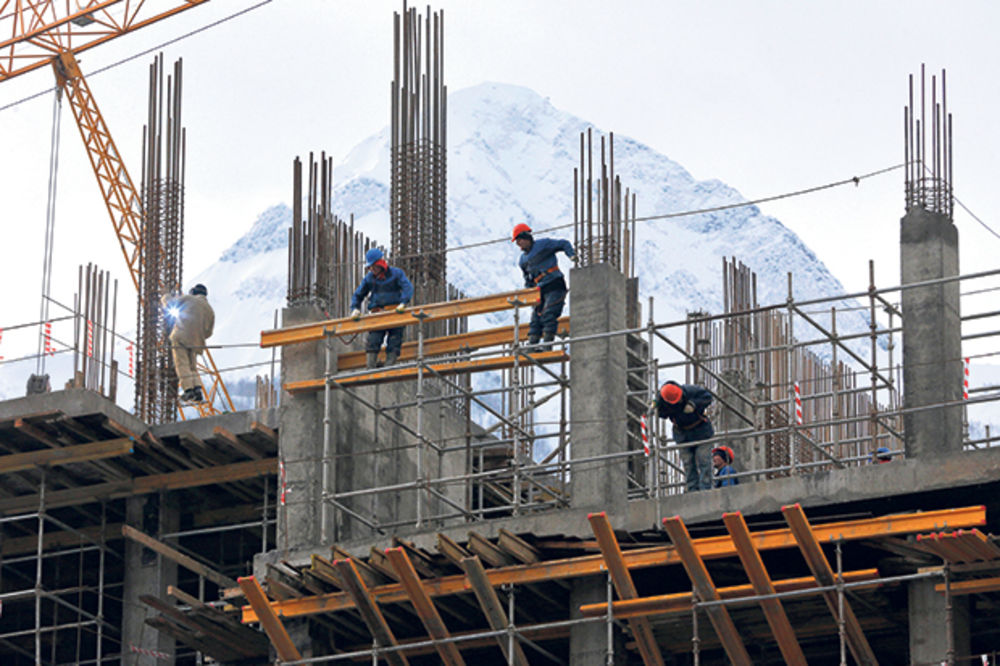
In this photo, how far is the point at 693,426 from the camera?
24781mm

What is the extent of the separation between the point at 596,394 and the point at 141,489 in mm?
10228

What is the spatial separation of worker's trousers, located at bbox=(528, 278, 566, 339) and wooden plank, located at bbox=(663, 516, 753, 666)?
4341mm

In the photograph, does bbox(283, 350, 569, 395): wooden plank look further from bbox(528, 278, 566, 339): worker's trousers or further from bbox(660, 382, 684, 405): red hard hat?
bbox(660, 382, 684, 405): red hard hat

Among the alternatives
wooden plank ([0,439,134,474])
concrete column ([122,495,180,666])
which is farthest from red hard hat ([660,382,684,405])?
concrete column ([122,495,180,666])

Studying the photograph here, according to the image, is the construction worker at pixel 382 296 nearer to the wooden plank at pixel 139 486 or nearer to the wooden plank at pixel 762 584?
the wooden plank at pixel 139 486

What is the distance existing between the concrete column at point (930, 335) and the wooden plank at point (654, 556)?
1183mm

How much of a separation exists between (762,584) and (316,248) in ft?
35.6

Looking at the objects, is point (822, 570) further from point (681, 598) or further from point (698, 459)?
point (698, 459)

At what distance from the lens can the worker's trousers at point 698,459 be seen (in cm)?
2473

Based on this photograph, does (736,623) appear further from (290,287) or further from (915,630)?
(290,287)

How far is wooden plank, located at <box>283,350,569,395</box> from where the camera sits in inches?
1021

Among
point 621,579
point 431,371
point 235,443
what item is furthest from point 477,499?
point 621,579

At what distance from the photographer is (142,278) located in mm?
41500

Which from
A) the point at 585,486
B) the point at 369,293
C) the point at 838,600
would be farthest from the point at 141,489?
the point at 838,600
